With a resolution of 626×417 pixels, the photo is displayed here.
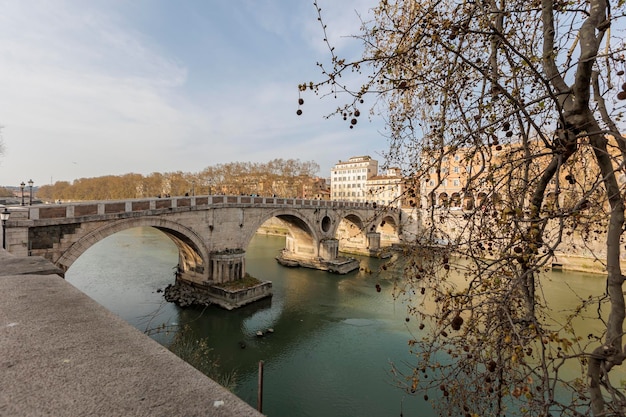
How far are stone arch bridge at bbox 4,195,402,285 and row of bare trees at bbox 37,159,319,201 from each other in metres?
21.7

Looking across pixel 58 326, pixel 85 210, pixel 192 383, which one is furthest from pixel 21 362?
pixel 85 210

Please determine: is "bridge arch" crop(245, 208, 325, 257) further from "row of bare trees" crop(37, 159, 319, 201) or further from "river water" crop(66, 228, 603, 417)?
"row of bare trees" crop(37, 159, 319, 201)

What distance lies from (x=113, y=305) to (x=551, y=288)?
24.6 m

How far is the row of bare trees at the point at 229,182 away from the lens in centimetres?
5084

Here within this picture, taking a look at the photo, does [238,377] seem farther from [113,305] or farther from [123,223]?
[113,305]

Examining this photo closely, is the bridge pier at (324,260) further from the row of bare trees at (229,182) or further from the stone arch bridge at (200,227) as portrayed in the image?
the row of bare trees at (229,182)

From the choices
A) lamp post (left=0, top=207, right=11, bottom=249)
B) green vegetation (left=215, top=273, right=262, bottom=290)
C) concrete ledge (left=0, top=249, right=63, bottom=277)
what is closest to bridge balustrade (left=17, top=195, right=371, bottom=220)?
lamp post (left=0, top=207, right=11, bottom=249)

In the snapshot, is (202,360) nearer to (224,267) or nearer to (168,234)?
(224,267)

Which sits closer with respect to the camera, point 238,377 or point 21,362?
point 21,362

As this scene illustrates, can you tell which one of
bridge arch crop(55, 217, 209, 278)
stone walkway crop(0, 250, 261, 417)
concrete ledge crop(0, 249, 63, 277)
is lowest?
bridge arch crop(55, 217, 209, 278)

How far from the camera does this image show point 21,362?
1294 mm

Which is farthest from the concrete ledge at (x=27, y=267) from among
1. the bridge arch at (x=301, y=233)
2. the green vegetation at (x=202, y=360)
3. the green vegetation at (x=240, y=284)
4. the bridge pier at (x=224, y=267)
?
the bridge arch at (x=301, y=233)

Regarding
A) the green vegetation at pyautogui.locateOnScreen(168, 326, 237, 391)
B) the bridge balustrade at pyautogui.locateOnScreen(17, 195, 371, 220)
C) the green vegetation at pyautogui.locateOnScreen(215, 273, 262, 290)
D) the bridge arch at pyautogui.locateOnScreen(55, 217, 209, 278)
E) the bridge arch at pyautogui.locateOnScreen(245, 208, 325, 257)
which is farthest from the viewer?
the bridge arch at pyautogui.locateOnScreen(245, 208, 325, 257)

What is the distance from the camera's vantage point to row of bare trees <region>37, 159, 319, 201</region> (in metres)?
50.8
